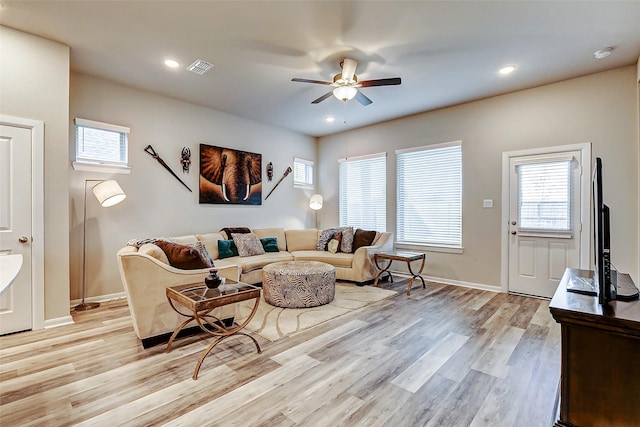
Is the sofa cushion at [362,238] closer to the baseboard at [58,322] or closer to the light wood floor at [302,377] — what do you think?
the light wood floor at [302,377]

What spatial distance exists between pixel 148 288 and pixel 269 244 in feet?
9.36

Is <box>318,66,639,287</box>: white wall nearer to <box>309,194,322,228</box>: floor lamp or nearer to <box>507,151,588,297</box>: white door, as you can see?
<box>507,151,588,297</box>: white door

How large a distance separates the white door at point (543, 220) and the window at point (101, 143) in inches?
224

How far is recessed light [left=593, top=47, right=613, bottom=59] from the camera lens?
127 inches

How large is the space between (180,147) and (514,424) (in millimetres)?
5136

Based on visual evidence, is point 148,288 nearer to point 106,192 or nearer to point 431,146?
point 106,192

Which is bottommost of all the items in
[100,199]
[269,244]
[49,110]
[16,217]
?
[269,244]

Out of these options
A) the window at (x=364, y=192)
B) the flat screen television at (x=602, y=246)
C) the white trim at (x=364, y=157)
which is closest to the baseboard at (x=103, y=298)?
the window at (x=364, y=192)

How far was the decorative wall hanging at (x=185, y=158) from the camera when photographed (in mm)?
4828

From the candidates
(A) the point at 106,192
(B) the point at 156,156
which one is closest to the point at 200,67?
(B) the point at 156,156

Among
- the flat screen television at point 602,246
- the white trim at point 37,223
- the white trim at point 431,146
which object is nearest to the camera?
the flat screen television at point 602,246

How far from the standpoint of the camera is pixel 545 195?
4191 millimetres

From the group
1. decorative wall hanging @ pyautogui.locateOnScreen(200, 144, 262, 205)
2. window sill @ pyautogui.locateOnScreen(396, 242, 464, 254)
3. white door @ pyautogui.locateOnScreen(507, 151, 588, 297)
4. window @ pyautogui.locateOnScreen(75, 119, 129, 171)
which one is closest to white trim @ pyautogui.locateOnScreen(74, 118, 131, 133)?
window @ pyautogui.locateOnScreen(75, 119, 129, 171)

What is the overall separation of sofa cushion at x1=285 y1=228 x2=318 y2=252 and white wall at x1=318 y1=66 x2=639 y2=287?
5.09 feet
